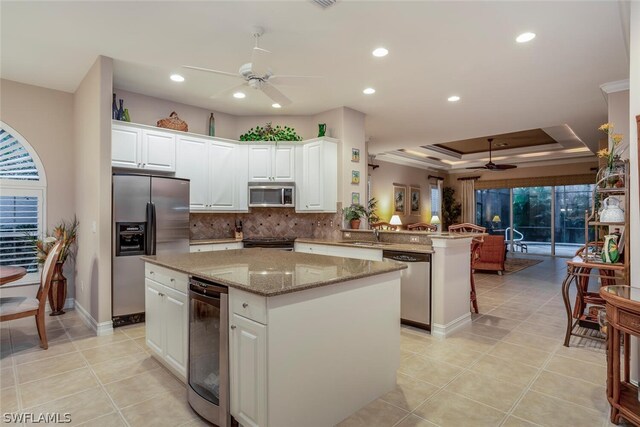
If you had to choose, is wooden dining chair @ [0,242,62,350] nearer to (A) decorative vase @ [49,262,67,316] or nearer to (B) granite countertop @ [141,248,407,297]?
(A) decorative vase @ [49,262,67,316]

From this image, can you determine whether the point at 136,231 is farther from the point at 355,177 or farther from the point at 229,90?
the point at 355,177

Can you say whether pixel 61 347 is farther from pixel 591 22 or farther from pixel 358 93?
pixel 591 22

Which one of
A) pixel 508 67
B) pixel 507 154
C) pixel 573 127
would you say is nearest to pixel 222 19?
pixel 508 67

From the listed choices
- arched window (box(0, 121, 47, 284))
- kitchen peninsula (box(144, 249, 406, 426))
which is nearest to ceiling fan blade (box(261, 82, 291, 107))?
kitchen peninsula (box(144, 249, 406, 426))

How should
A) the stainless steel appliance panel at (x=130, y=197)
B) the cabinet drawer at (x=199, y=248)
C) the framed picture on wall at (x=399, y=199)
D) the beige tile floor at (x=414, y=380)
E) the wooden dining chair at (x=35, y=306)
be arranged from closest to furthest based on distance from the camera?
the beige tile floor at (x=414, y=380), the wooden dining chair at (x=35, y=306), the stainless steel appliance panel at (x=130, y=197), the cabinet drawer at (x=199, y=248), the framed picture on wall at (x=399, y=199)

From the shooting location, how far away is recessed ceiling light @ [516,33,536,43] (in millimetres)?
3090

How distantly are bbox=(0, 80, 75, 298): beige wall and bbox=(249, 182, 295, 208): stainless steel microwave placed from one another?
2461 millimetres

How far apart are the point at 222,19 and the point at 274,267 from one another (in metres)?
2.16

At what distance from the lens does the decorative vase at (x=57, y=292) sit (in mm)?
4312

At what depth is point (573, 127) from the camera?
6277 millimetres

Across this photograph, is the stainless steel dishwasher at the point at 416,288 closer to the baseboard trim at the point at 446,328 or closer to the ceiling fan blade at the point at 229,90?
the baseboard trim at the point at 446,328

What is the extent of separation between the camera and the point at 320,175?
→ 16.9 feet

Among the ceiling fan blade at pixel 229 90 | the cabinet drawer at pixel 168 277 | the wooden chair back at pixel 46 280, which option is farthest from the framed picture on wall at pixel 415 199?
the wooden chair back at pixel 46 280

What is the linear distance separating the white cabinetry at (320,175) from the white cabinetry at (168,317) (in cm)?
275
